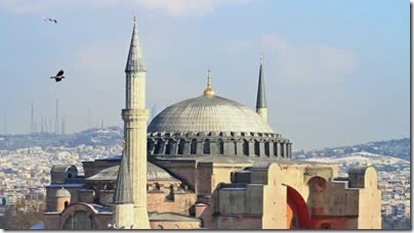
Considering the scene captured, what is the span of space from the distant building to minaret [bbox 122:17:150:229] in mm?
→ 28

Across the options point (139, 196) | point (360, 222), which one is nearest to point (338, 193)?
point (360, 222)

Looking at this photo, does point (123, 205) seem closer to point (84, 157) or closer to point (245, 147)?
point (245, 147)

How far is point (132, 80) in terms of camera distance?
44.7m

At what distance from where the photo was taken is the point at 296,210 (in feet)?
160

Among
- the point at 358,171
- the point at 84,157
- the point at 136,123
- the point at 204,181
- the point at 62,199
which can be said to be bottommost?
the point at 62,199

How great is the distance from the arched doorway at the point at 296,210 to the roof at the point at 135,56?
6681 mm

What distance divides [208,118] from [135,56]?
4.77 metres

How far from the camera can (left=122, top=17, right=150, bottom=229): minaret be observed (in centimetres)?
4381

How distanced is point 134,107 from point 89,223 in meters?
3.59

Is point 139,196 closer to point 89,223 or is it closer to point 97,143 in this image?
point 89,223

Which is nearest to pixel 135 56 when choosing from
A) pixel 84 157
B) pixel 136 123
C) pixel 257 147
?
pixel 136 123

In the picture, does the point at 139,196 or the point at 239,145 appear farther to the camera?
the point at 239,145

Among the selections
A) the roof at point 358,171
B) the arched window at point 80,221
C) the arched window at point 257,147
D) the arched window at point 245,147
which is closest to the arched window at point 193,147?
the arched window at point 245,147

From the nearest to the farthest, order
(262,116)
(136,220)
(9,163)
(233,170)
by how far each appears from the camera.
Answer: (136,220) < (233,170) < (262,116) < (9,163)
